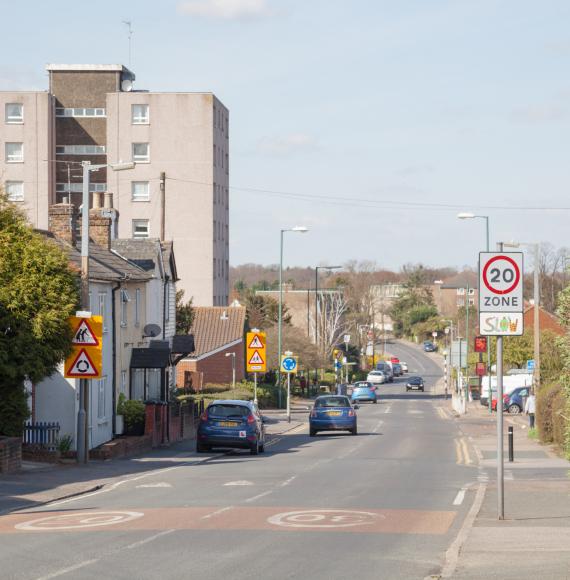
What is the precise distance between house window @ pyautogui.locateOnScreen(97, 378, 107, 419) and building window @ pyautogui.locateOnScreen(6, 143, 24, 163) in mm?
50791

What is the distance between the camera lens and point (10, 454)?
25062 millimetres

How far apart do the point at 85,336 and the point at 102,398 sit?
24.1 ft

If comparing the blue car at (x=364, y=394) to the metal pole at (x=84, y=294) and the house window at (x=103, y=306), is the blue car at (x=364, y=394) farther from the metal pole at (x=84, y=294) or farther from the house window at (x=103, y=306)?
the metal pole at (x=84, y=294)

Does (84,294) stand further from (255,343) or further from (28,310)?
(255,343)

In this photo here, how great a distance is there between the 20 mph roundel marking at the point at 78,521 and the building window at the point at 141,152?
66.7m

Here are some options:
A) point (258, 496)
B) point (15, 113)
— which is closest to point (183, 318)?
point (15, 113)

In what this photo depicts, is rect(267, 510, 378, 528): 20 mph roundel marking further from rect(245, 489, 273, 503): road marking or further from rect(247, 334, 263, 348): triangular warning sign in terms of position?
rect(247, 334, 263, 348): triangular warning sign

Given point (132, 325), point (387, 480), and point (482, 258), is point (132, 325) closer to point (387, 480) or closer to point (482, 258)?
point (387, 480)

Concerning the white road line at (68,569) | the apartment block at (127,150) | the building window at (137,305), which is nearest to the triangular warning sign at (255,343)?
the building window at (137,305)

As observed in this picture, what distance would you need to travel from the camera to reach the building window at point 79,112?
84.0 meters

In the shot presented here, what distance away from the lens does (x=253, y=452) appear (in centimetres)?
3347

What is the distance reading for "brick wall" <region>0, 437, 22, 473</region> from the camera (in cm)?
2466

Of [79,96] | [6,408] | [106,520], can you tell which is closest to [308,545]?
[106,520]

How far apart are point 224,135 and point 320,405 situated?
1853 inches
